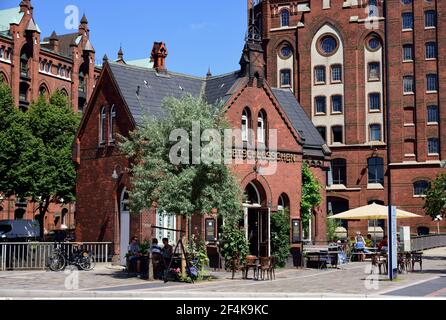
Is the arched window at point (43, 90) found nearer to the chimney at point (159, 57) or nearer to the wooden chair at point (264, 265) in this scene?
the chimney at point (159, 57)

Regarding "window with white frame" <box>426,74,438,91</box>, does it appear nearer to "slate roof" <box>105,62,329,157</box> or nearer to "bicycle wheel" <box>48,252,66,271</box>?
Result: "slate roof" <box>105,62,329,157</box>

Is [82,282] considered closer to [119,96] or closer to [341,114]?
[119,96]

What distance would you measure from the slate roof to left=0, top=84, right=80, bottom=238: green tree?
13807 millimetres

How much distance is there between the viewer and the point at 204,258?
78.4ft

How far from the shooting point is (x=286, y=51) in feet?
198

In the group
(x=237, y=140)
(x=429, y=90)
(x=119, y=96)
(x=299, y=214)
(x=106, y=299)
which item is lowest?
(x=106, y=299)

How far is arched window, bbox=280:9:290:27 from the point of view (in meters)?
60.8

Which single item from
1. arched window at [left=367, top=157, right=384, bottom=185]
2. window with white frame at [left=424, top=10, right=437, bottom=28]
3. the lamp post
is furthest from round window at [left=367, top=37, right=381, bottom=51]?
the lamp post

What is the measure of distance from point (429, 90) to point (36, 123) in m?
31.9

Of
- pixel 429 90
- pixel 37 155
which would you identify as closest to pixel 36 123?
pixel 37 155

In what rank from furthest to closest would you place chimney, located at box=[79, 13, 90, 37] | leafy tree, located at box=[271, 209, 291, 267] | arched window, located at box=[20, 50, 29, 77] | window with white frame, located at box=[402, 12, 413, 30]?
chimney, located at box=[79, 13, 90, 37] → arched window, located at box=[20, 50, 29, 77] → window with white frame, located at box=[402, 12, 413, 30] → leafy tree, located at box=[271, 209, 291, 267]

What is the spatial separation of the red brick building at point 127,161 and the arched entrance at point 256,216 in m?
0.05

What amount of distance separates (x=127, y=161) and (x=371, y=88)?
32.1m
